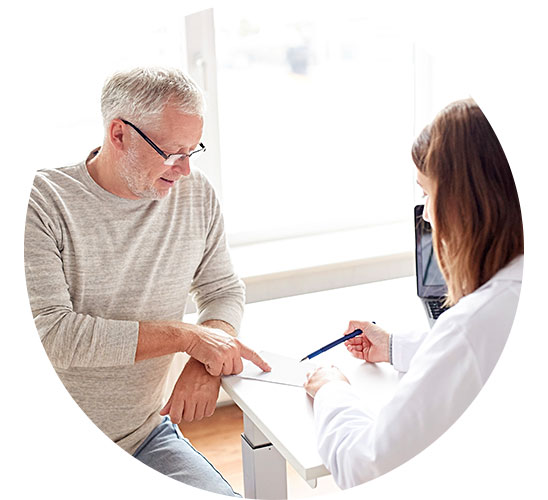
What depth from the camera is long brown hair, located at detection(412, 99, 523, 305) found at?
1.01 m

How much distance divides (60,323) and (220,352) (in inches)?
12.2

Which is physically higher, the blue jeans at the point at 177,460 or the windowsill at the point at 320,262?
the windowsill at the point at 320,262

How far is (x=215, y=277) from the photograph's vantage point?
1614 millimetres

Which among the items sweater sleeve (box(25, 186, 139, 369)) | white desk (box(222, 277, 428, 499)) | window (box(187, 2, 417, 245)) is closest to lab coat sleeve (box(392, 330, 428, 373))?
white desk (box(222, 277, 428, 499))

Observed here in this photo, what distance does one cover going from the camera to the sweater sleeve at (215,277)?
158 cm

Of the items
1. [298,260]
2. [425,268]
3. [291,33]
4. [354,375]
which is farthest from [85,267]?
[291,33]

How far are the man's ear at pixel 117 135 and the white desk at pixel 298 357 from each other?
49 centimetres

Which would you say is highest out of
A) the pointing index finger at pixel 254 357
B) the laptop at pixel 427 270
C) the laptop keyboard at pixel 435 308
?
the laptop at pixel 427 270

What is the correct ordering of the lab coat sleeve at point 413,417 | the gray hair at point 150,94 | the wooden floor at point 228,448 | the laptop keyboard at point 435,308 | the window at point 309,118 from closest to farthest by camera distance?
the lab coat sleeve at point 413,417
the gray hair at point 150,94
the laptop keyboard at point 435,308
the wooden floor at point 228,448
the window at point 309,118

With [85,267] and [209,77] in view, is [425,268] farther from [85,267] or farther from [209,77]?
[209,77]

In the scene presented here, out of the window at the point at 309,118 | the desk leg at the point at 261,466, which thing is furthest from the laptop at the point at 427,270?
the window at the point at 309,118

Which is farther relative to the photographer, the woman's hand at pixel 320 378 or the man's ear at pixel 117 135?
the man's ear at pixel 117 135

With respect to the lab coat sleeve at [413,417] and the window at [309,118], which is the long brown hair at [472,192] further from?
the window at [309,118]

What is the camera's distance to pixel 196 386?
1.33 metres
